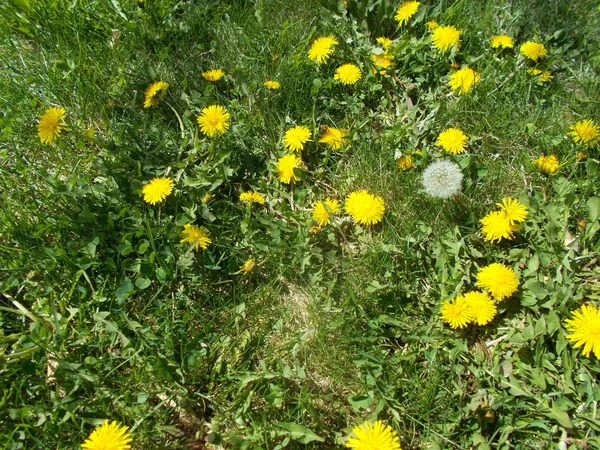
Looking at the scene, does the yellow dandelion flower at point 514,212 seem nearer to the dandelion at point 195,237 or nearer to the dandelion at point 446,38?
the dandelion at point 446,38

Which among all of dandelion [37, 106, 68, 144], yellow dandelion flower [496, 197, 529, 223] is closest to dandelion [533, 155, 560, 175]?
yellow dandelion flower [496, 197, 529, 223]

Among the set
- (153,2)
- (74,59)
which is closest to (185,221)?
(74,59)

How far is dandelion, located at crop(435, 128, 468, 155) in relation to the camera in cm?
224

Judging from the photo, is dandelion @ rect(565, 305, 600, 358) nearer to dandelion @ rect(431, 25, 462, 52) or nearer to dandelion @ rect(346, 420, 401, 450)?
dandelion @ rect(346, 420, 401, 450)

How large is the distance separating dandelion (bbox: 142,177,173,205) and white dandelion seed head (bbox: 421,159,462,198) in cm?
113

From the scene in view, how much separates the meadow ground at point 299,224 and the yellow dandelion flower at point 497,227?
0.05ft

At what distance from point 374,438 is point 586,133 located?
1661 millimetres


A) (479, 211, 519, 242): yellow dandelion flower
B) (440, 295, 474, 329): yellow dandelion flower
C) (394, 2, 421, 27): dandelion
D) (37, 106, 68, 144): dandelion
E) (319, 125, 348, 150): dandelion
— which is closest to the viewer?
(440, 295, 474, 329): yellow dandelion flower

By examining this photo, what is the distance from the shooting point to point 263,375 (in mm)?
1844

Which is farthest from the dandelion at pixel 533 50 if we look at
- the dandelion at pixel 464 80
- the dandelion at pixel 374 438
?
the dandelion at pixel 374 438

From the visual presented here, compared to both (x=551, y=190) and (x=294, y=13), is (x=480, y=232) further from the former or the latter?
(x=294, y=13)

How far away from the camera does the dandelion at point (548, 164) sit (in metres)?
2.26

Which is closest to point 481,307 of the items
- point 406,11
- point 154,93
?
point 406,11

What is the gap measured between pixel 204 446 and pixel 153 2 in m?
2.32
